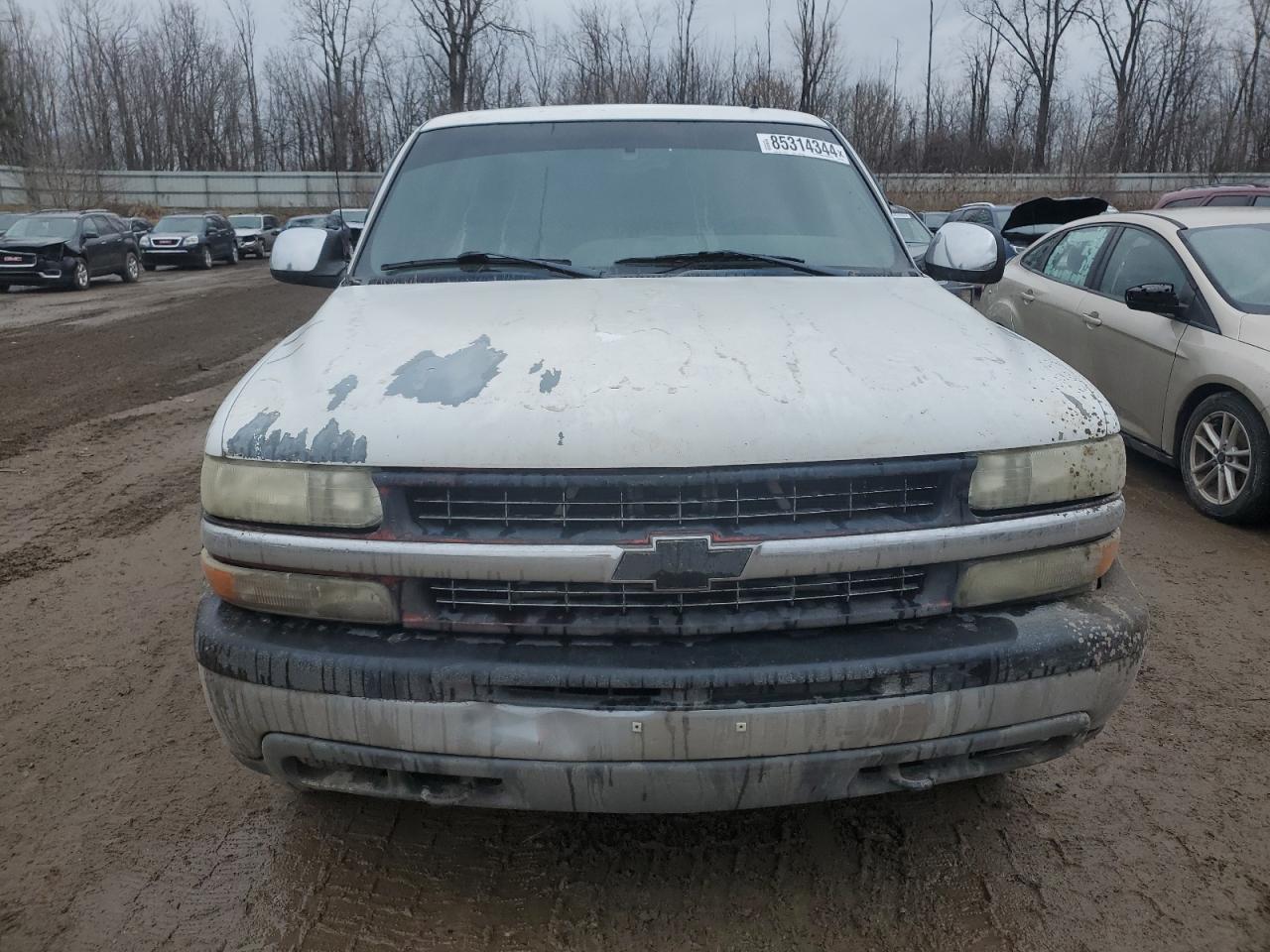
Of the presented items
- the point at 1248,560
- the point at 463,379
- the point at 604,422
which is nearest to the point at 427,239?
the point at 463,379

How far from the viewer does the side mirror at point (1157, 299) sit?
17.8 feet

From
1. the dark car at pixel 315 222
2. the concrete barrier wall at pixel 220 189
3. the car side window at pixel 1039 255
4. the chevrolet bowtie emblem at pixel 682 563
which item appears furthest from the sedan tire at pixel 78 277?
the concrete barrier wall at pixel 220 189

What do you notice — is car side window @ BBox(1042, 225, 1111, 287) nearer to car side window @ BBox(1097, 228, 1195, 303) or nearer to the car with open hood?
car side window @ BBox(1097, 228, 1195, 303)

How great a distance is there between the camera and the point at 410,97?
5478 cm

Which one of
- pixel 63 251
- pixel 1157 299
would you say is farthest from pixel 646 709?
pixel 63 251

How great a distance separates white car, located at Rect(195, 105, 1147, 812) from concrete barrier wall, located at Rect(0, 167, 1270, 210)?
39.2 m

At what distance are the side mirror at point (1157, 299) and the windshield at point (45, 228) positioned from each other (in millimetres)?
19898

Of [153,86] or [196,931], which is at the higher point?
[153,86]

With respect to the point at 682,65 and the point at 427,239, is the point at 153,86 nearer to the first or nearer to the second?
the point at 682,65

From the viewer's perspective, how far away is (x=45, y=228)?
64.4 ft

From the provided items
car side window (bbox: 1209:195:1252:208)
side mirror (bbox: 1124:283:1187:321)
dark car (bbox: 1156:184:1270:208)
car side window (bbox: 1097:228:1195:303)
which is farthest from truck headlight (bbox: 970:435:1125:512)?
car side window (bbox: 1209:195:1252:208)

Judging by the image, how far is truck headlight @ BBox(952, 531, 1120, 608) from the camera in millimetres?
2133

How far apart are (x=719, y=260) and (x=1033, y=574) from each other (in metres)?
1.44

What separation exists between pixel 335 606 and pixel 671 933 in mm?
1050
